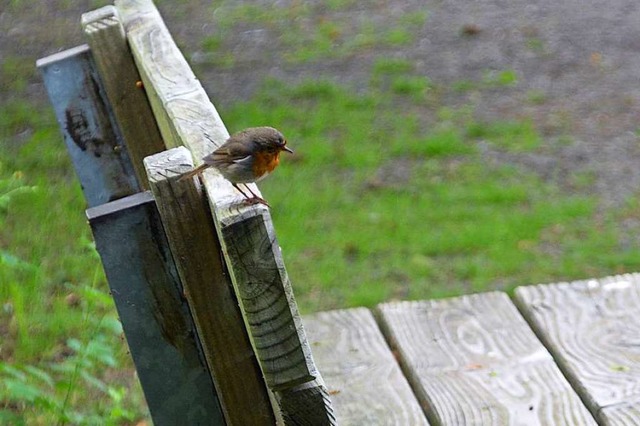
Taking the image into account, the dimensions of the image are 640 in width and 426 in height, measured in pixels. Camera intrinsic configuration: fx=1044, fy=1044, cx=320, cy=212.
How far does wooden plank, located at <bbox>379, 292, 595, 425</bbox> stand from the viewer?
212 cm

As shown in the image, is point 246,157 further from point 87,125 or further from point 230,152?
point 87,125

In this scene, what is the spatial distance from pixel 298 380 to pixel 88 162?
1489 millimetres

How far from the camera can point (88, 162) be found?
2750 millimetres

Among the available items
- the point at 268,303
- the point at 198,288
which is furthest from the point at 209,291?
the point at 268,303

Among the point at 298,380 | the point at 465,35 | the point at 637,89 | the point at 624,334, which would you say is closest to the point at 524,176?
the point at 637,89

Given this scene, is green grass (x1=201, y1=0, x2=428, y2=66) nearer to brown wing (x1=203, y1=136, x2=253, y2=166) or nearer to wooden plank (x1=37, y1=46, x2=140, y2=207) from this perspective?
wooden plank (x1=37, y1=46, x2=140, y2=207)

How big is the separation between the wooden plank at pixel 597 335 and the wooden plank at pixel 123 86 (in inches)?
39.0

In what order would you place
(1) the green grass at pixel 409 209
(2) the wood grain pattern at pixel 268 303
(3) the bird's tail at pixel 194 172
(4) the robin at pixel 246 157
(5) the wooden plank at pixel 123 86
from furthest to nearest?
1. (1) the green grass at pixel 409 209
2. (5) the wooden plank at pixel 123 86
3. (4) the robin at pixel 246 157
4. (3) the bird's tail at pixel 194 172
5. (2) the wood grain pattern at pixel 268 303

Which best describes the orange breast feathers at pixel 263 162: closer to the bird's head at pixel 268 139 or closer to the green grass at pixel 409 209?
the bird's head at pixel 268 139

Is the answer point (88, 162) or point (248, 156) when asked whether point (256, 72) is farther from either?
point (248, 156)

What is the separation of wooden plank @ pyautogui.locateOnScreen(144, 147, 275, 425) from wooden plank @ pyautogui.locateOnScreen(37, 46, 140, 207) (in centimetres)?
104

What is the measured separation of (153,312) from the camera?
1.85m

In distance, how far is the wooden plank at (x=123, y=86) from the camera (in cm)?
257

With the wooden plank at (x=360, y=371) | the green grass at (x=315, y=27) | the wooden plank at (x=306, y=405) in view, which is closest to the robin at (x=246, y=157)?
the wooden plank at (x=306, y=405)
